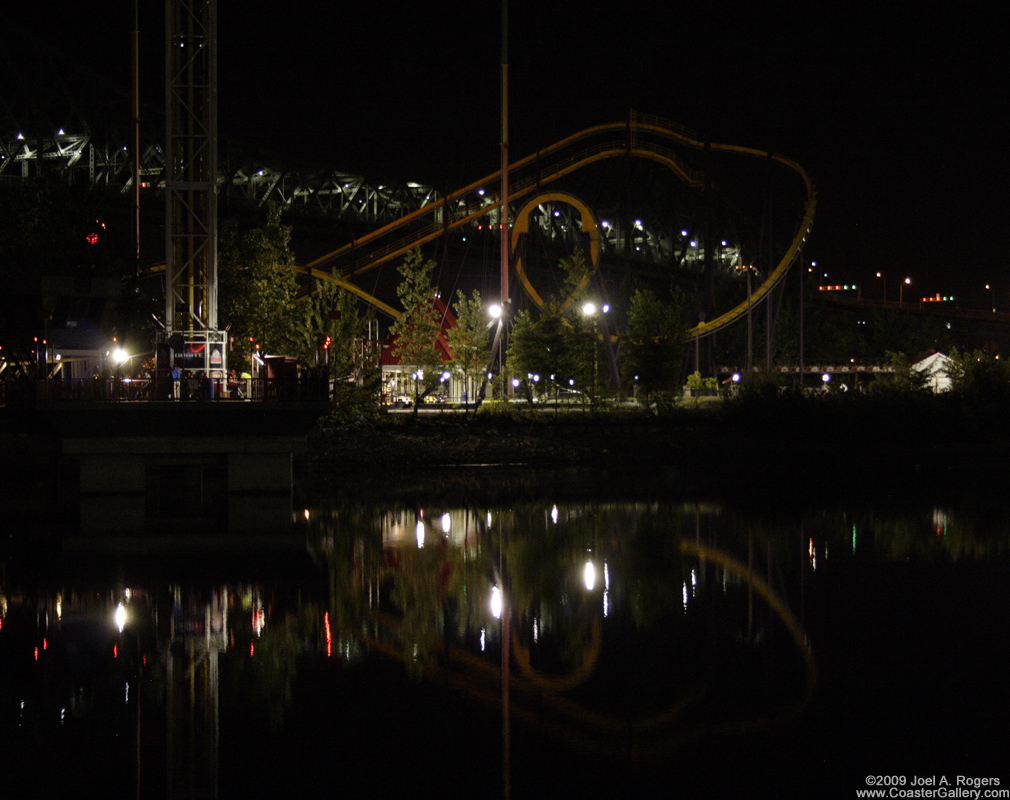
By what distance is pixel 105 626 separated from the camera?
16.0 metres

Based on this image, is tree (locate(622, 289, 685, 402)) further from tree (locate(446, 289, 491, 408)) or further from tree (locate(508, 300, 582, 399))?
tree (locate(446, 289, 491, 408))

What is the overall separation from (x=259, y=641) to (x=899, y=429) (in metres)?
39.0

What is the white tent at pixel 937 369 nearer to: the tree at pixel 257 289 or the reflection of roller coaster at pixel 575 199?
the reflection of roller coaster at pixel 575 199

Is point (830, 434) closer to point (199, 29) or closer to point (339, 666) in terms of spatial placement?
point (199, 29)

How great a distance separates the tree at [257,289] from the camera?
40156 mm

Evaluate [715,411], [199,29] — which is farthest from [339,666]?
[715,411]

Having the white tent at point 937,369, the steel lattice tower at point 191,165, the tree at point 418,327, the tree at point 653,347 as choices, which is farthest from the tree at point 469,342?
the white tent at point 937,369

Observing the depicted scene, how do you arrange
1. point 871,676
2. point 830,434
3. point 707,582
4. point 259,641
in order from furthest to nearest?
point 830,434, point 707,582, point 259,641, point 871,676

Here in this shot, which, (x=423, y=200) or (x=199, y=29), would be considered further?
(x=423, y=200)

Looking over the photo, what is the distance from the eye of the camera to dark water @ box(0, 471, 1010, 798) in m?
10.2

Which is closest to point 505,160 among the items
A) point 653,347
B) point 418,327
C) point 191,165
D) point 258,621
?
point 418,327

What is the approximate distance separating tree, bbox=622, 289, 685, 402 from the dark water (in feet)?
93.6

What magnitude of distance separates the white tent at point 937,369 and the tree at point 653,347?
13830 millimetres

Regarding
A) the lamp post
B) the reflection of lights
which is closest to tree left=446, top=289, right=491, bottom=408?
the lamp post
